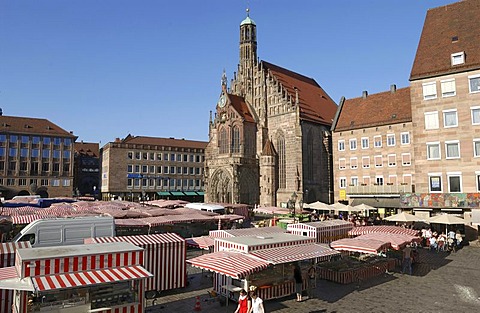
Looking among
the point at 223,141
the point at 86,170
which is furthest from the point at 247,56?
the point at 86,170

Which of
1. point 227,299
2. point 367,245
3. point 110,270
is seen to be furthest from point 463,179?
point 110,270

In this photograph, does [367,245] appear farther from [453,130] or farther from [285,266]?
[453,130]

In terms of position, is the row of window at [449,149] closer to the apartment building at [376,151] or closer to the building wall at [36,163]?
the apartment building at [376,151]

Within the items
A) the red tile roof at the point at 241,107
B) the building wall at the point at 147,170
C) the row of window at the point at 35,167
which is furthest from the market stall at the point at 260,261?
the row of window at the point at 35,167

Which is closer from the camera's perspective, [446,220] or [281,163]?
[446,220]

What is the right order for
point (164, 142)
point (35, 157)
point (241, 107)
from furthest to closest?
point (164, 142)
point (35, 157)
point (241, 107)

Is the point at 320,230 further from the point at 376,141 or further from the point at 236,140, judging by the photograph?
the point at 236,140

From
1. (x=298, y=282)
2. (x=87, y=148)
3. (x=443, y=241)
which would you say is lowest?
(x=443, y=241)

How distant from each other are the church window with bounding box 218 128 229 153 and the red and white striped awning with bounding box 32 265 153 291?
48.2m

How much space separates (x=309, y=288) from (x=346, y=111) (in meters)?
36.6

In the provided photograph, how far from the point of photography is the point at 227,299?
535 inches

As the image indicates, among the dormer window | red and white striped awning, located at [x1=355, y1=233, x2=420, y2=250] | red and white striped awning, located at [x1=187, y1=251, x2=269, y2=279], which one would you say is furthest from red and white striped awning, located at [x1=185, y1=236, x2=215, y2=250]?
the dormer window

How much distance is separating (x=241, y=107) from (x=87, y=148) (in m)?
56.3

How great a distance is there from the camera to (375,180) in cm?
4184
